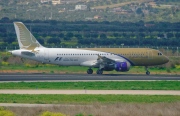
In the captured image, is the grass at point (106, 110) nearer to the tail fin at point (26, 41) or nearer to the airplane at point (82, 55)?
the airplane at point (82, 55)

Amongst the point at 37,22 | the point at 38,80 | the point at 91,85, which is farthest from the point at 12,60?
the point at 37,22

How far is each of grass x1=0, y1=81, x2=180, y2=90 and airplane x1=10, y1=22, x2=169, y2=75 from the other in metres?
14.3

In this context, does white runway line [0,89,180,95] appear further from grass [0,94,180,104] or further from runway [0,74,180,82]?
runway [0,74,180,82]

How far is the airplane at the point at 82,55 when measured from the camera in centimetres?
7719

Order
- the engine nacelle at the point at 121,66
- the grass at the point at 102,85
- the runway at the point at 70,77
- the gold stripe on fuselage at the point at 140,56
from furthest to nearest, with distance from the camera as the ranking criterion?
the gold stripe on fuselage at the point at 140,56
the engine nacelle at the point at 121,66
the runway at the point at 70,77
the grass at the point at 102,85

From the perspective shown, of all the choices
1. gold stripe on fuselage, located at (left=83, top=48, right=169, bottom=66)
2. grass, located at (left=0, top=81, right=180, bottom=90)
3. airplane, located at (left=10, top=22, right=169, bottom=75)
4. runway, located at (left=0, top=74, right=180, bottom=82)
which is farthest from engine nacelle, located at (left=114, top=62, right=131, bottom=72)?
grass, located at (left=0, top=81, right=180, bottom=90)

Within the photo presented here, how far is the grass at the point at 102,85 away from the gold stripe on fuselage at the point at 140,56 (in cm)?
1521

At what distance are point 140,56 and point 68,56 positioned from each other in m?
8.16

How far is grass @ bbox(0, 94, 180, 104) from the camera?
156 ft

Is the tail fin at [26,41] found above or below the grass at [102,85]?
above

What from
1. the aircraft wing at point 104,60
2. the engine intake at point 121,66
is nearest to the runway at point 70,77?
the engine intake at point 121,66

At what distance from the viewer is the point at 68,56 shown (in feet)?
255

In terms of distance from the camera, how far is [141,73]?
7781 cm

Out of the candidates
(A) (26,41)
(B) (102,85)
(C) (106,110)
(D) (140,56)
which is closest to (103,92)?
(B) (102,85)
